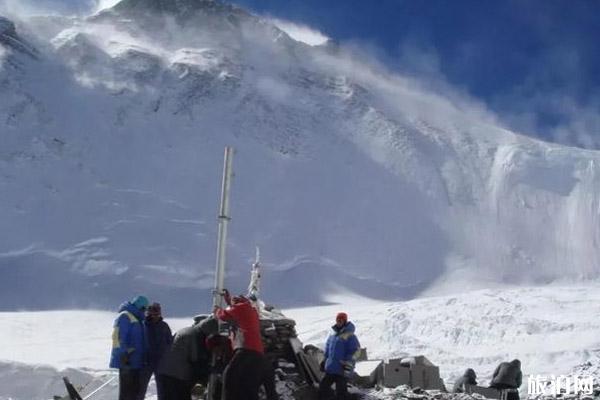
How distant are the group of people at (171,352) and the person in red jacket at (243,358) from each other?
0.03ft

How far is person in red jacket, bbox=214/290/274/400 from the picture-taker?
689cm

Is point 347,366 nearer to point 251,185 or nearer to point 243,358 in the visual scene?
point 243,358

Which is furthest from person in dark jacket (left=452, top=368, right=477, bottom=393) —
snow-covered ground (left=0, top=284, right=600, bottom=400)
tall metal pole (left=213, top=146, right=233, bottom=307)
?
snow-covered ground (left=0, top=284, right=600, bottom=400)

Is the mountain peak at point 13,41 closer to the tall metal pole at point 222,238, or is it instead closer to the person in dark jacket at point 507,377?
the tall metal pole at point 222,238

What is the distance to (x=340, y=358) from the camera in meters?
8.95

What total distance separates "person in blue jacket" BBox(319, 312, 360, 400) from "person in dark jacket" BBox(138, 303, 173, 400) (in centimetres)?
168

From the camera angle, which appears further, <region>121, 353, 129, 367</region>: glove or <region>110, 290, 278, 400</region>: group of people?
<region>121, 353, 129, 367</region>: glove

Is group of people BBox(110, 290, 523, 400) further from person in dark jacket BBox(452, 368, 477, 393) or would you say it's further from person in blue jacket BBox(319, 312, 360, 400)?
person in dark jacket BBox(452, 368, 477, 393)

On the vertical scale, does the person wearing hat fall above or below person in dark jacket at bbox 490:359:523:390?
below

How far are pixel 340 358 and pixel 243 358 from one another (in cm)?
221

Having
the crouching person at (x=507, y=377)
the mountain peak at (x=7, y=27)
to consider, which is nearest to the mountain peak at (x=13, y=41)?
the mountain peak at (x=7, y=27)

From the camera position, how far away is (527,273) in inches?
2472

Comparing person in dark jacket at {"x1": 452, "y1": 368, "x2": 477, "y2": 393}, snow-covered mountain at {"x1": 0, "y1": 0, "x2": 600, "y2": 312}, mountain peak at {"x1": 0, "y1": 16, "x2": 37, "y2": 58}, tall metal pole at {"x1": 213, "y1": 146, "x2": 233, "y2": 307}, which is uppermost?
mountain peak at {"x1": 0, "y1": 16, "x2": 37, "y2": 58}

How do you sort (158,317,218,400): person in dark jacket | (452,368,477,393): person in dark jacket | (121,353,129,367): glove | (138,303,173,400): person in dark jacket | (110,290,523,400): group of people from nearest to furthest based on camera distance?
1. (110,290,523,400): group of people
2. (158,317,218,400): person in dark jacket
3. (121,353,129,367): glove
4. (138,303,173,400): person in dark jacket
5. (452,368,477,393): person in dark jacket
